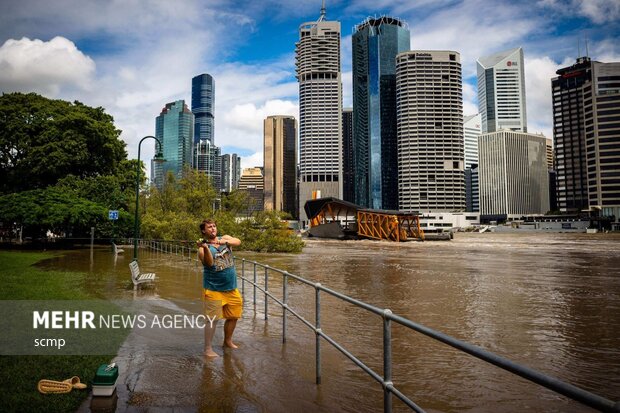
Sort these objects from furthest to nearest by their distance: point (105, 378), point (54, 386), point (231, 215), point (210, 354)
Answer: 1. point (231, 215)
2. point (210, 354)
3. point (54, 386)
4. point (105, 378)

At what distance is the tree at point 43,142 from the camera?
35.8m

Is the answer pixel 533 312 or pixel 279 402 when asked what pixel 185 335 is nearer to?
pixel 279 402

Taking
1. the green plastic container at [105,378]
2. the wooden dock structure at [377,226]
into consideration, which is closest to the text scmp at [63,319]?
the green plastic container at [105,378]

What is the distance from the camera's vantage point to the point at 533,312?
37.4ft

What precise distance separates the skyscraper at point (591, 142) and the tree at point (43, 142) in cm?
16327

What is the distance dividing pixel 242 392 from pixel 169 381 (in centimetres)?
99

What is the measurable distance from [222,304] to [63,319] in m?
4.32

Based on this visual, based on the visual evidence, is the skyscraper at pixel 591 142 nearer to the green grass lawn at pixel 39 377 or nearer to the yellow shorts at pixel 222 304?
the yellow shorts at pixel 222 304

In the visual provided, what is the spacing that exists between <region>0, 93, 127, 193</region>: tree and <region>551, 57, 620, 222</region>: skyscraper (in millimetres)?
163266

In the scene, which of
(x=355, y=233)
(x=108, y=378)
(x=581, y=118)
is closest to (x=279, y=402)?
(x=108, y=378)

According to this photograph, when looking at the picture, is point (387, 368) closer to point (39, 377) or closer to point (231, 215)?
point (39, 377)

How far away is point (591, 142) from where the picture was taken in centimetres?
15400

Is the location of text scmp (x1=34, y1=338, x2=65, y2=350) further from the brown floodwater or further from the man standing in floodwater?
the man standing in floodwater

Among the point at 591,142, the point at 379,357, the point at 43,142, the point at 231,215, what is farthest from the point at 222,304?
the point at 591,142
